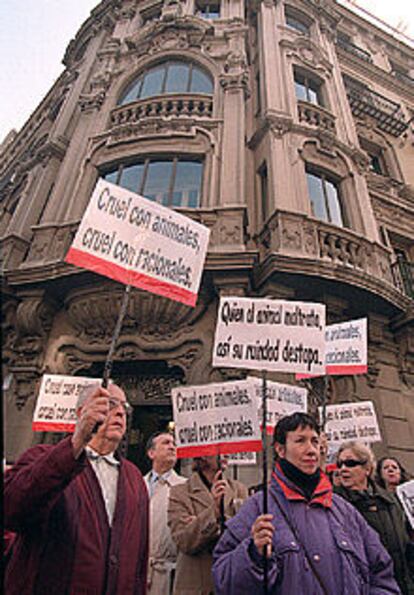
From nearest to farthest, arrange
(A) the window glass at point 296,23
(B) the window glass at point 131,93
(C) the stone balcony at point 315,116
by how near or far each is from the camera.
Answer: (C) the stone balcony at point 315,116 → (B) the window glass at point 131,93 → (A) the window glass at point 296,23

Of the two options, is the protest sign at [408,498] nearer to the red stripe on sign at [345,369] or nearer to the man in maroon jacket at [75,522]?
the man in maroon jacket at [75,522]

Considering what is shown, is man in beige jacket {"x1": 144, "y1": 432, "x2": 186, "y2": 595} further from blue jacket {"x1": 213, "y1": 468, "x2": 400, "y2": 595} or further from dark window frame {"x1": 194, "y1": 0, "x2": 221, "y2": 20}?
dark window frame {"x1": 194, "y1": 0, "x2": 221, "y2": 20}

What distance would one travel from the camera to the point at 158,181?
29.5ft

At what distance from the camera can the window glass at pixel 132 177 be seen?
8.98 m

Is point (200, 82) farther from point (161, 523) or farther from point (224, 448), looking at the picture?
point (161, 523)

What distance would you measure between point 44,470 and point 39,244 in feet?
25.4

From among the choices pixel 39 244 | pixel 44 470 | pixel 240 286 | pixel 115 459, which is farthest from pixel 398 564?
pixel 39 244

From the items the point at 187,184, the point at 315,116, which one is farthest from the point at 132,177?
the point at 315,116

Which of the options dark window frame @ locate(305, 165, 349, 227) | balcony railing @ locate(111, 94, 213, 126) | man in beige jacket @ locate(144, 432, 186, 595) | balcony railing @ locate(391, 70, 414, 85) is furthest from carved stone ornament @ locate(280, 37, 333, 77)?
man in beige jacket @ locate(144, 432, 186, 595)

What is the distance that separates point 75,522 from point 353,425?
4.45 meters

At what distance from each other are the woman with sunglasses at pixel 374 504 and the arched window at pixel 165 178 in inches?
256

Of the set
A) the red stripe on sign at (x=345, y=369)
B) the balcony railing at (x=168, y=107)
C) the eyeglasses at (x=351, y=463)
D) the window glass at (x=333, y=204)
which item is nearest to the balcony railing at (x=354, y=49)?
the balcony railing at (x=168, y=107)

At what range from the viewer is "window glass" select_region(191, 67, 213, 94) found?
10.7 m

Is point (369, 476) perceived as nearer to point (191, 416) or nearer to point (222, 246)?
point (191, 416)
